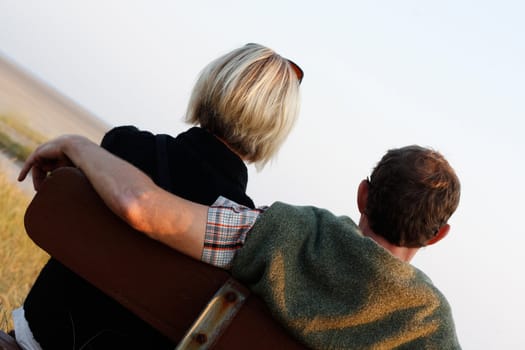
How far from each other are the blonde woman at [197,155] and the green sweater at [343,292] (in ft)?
1.44

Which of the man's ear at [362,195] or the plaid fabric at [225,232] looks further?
the man's ear at [362,195]

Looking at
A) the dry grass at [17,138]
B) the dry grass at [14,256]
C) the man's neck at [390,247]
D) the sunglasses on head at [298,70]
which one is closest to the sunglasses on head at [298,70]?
the sunglasses on head at [298,70]

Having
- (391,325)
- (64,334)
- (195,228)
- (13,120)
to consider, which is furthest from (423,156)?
(13,120)

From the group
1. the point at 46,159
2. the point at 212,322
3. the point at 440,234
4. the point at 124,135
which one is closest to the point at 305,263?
the point at 212,322

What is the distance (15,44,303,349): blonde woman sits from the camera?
6.28 ft

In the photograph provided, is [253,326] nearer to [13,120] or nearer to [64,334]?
[64,334]

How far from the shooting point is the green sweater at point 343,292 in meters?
1.59

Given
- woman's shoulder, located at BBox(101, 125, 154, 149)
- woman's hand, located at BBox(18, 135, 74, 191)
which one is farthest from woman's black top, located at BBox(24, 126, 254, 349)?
woman's hand, located at BBox(18, 135, 74, 191)

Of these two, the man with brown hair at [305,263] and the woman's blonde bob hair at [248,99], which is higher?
the woman's blonde bob hair at [248,99]

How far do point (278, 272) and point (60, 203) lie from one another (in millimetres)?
588

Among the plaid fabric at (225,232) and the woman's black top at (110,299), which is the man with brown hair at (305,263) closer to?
the plaid fabric at (225,232)

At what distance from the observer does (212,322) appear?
161cm

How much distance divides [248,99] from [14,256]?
6.14 metres

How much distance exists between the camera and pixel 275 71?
2.17m
